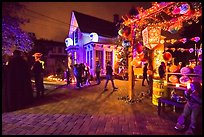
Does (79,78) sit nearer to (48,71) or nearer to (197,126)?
(197,126)

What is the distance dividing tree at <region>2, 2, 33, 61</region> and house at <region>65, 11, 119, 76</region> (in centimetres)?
895

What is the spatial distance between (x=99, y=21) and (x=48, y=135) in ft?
77.0

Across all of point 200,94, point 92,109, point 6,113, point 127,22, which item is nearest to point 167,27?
point 127,22

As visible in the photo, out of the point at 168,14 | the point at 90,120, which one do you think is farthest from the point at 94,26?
the point at 90,120

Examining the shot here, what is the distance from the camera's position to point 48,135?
4977mm

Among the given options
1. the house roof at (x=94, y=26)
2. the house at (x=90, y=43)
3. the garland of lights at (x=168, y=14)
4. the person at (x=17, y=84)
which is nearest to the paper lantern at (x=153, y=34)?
the garland of lights at (x=168, y=14)

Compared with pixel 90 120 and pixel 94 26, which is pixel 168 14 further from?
pixel 94 26

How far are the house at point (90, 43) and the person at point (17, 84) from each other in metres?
12.0

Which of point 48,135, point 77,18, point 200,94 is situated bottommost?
point 48,135

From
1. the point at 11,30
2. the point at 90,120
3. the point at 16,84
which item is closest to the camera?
the point at 90,120

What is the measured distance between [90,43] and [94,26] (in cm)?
445

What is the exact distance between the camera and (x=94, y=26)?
78.9ft

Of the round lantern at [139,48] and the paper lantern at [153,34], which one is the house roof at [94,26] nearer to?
the round lantern at [139,48]

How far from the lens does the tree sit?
33.8 feet
